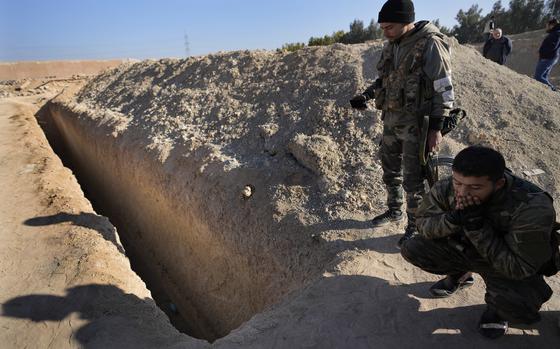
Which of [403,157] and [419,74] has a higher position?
[419,74]

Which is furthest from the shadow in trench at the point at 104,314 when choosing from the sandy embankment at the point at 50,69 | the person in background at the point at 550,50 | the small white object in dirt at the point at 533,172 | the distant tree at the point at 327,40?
the sandy embankment at the point at 50,69

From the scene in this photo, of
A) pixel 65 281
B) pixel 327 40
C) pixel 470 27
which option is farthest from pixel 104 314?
pixel 470 27

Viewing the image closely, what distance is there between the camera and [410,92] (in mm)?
2924

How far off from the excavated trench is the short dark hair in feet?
5.82

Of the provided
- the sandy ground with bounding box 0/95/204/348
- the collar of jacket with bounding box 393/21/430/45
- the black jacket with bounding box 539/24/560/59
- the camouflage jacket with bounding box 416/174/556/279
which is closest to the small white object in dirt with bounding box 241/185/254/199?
the sandy ground with bounding box 0/95/204/348

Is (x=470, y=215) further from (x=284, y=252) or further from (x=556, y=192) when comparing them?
(x=556, y=192)

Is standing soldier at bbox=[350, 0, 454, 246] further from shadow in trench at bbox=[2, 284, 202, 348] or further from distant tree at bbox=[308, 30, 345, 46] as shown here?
distant tree at bbox=[308, 30, 345, 46]

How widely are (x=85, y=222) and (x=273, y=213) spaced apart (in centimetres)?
261

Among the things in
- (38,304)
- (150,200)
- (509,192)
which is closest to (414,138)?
(509,192)

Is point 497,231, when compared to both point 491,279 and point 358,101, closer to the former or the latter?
point 491,279

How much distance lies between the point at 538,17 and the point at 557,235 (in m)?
23.3

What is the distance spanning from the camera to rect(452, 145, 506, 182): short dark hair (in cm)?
195

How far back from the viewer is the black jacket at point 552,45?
6.88 m

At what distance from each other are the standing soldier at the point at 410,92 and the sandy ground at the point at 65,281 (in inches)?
84.2
